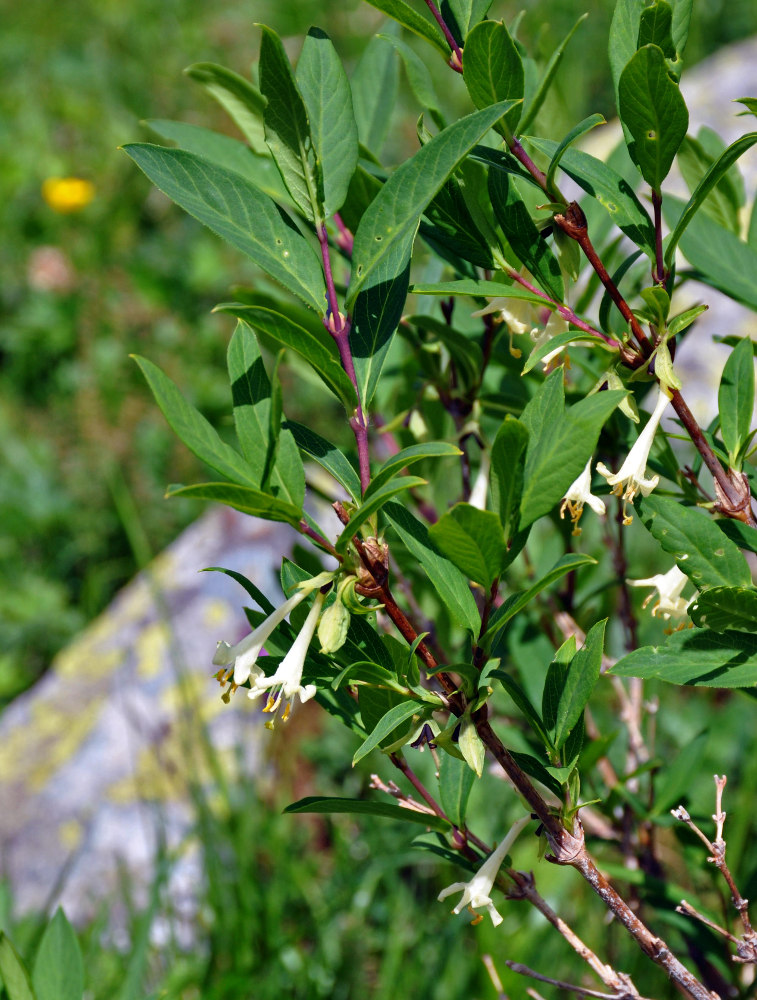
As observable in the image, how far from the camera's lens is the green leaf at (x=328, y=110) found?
0.59m

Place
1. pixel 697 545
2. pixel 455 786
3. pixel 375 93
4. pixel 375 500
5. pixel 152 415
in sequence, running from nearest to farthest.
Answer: pixel 375 500
pixel 697 545
pixel 455 786
pixel 375 93
pixel 152 415

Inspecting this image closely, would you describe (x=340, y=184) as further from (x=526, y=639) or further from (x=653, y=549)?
(x=653, y=549)

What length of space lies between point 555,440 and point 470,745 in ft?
0.61

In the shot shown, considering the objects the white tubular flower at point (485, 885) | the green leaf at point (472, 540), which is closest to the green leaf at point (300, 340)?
the green leaf at point (472, 540)

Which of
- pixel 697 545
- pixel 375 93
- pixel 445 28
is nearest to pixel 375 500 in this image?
pixel 697 545

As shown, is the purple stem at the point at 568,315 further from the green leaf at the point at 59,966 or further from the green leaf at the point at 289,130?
the green leaf at the point at 59,966

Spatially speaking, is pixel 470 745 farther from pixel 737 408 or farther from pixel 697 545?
pixel 737 408

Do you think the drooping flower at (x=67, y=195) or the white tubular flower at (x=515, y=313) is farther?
the drooping flower at (x=67, y=195)

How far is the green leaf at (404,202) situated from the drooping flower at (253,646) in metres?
0.18

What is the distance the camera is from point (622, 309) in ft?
1.93

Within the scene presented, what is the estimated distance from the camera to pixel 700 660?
598 millimetres

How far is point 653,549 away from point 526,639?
146cm

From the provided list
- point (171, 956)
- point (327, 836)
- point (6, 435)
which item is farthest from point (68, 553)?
point (171, 956)

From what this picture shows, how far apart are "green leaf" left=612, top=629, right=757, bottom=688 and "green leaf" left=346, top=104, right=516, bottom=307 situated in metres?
0.29
